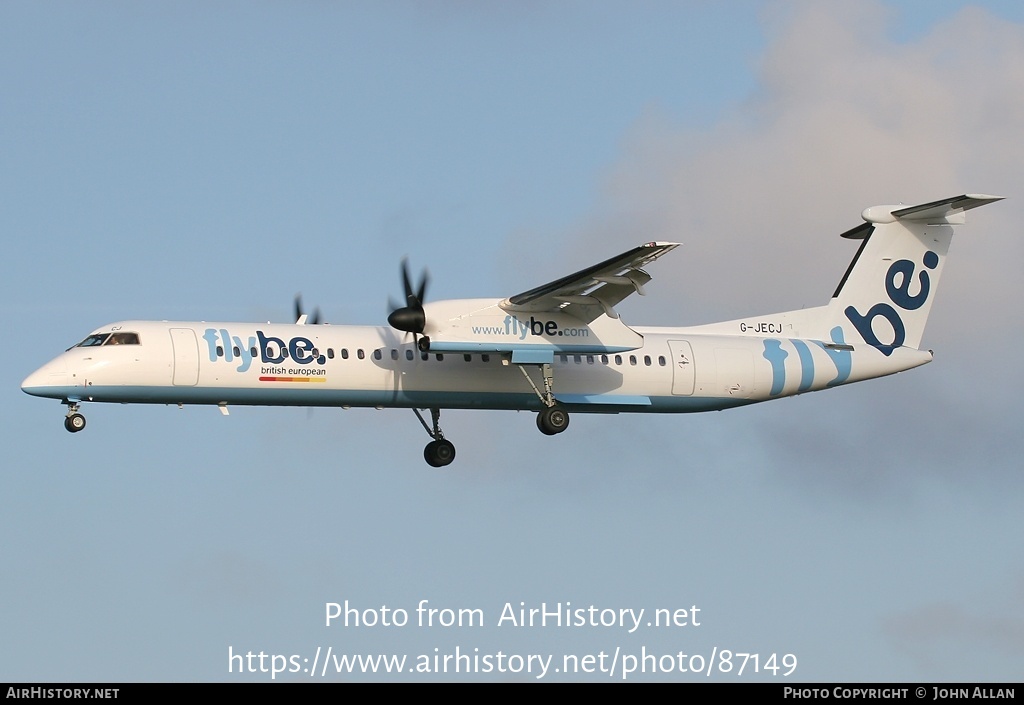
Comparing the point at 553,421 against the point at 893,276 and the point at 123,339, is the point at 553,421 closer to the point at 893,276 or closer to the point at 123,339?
the point at 123,339

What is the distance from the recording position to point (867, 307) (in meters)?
31.3

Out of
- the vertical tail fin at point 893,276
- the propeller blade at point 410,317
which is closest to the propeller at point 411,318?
the propeller blade at point 410,317

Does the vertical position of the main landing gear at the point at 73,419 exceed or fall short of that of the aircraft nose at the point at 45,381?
it falls short

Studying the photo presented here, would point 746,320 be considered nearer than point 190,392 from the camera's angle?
No

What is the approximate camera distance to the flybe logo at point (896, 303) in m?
31.1

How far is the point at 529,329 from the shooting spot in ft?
92.6

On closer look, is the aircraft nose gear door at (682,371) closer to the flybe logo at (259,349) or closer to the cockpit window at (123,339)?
the flybe logo at (259,349)

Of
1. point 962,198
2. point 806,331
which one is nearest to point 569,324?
point 806,331

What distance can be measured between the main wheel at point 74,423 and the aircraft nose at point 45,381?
0.53m

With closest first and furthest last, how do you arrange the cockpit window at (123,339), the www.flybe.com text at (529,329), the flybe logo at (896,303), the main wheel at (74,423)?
the main wheel at (74,423)
the cockpit window at (123,339)
the www.flybe.com text at (529,329)
the flybe logo at (896,303)

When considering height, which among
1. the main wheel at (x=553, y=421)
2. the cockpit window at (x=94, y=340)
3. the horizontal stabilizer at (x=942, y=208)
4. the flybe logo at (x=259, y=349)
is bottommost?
the main wheel at (x=553, y=421)

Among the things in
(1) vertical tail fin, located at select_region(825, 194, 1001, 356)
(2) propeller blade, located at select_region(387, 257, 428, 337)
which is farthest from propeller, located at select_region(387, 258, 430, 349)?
(1) vertical tail fin, located at select_region(825, 194, 1001, 356)

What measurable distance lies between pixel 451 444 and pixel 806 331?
7127mm
